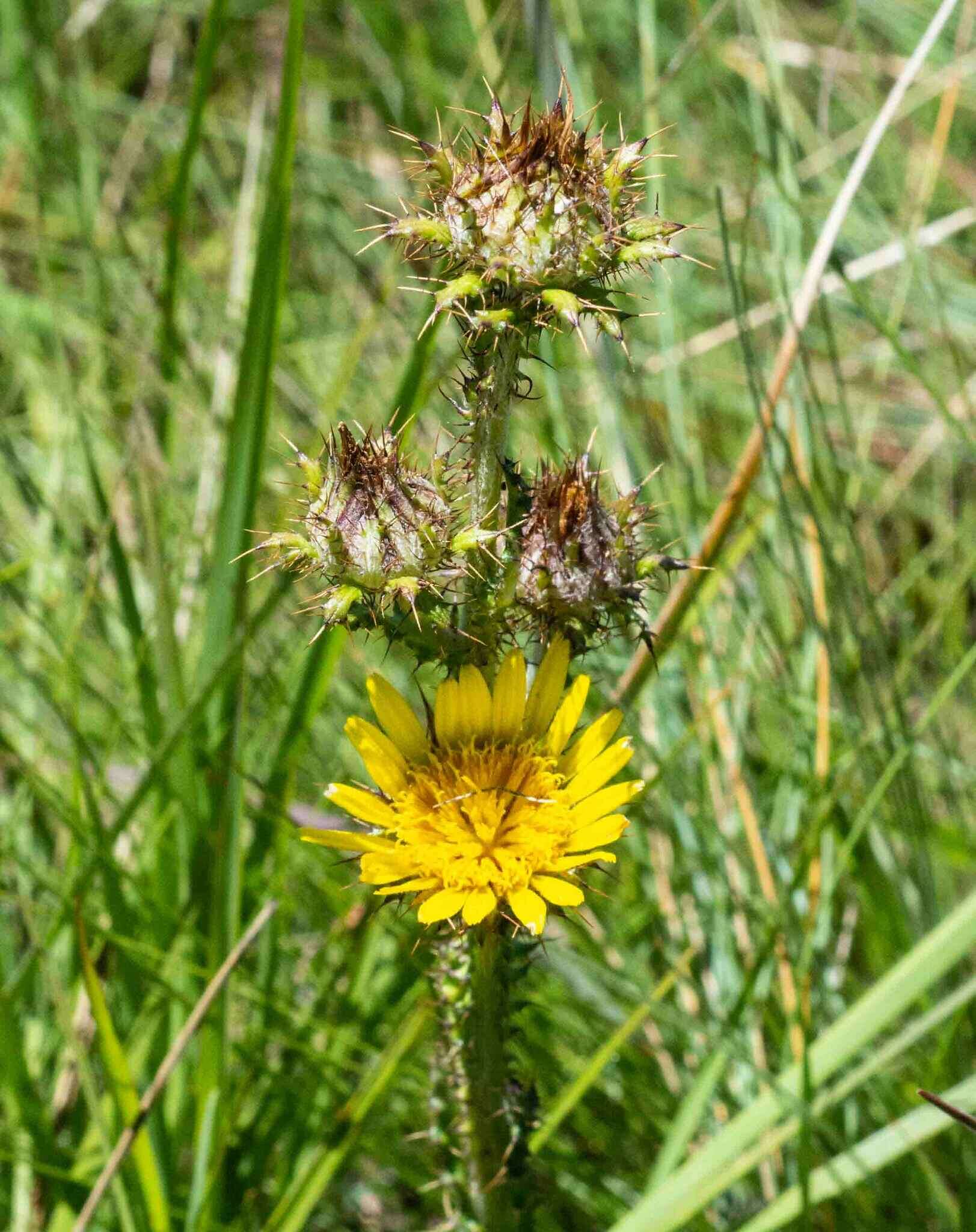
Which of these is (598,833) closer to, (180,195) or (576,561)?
(576,561)

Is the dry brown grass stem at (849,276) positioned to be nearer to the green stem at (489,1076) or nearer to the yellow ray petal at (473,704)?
the yellow ray petal at (473,704)

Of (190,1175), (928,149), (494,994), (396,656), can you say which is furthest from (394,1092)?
(928,149)

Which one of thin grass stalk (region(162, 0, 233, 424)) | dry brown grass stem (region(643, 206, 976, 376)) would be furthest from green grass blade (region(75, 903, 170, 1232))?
dry brown grass stem (region(643, 206, 976, 376))

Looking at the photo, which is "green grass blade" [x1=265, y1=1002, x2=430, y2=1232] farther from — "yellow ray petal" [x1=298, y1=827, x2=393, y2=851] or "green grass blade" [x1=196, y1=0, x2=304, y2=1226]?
"yellow ray petal" [x1=298, y1=827, x2=393, y2=851]

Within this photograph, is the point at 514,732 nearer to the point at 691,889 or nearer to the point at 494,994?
the point at 494,994

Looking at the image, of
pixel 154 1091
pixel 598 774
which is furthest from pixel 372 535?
pixel 154 1091

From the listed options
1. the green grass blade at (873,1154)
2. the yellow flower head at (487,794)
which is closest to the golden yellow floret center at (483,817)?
the yellow flower head at (487,794)
